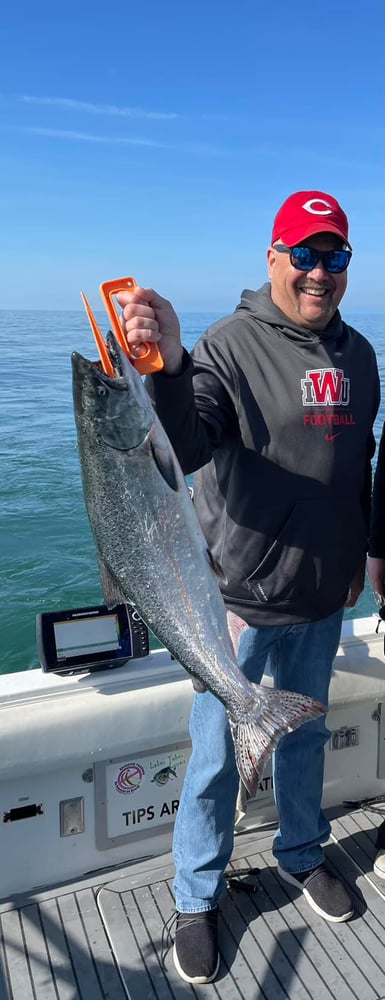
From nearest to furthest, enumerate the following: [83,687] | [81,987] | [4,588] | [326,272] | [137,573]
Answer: [137,573]
[326,272]
[81,987]
[83,687]
[4,588]

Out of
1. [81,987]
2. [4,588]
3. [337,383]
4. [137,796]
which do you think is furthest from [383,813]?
[4,588]

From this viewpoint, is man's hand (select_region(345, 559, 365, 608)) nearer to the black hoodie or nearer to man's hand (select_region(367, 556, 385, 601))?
man's hand (select_region(367, 556, 385, 601))

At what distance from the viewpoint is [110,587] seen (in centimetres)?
176

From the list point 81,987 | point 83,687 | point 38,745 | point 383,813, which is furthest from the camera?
point 383,813

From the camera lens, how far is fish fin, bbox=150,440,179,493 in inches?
63.7

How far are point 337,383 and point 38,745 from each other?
183 cm

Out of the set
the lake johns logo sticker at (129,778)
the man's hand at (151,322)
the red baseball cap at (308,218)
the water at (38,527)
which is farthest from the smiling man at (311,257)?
the water at (38,527)

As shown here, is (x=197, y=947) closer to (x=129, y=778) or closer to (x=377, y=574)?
(x=129, y=778)

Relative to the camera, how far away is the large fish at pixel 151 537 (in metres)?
1.55

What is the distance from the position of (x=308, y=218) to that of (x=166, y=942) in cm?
276

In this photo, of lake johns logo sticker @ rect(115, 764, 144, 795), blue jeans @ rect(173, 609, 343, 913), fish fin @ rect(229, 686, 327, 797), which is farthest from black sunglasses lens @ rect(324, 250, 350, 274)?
lake johns logo sticker @ rect(115, 764, 144, 795)

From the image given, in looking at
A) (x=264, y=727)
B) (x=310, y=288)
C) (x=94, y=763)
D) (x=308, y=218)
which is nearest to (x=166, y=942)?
(x=94, y=763)

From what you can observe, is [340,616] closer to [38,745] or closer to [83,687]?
[83,687]

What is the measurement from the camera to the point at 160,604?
177 centimetres
